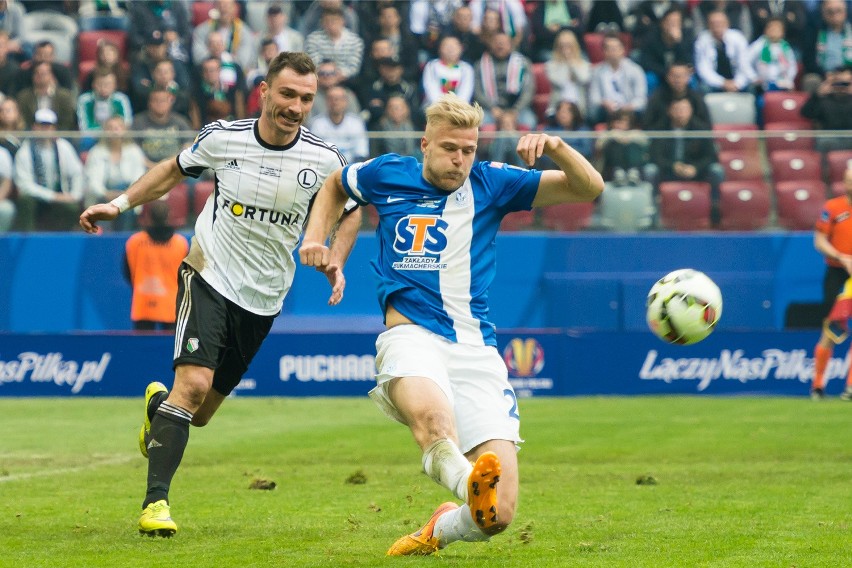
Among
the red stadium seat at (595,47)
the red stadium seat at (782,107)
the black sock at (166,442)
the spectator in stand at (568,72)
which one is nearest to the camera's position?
the black sock at (166,442)

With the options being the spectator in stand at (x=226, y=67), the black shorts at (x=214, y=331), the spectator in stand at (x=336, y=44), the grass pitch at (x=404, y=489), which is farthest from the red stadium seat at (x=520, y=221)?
the black shorts at (x=214, y=331)

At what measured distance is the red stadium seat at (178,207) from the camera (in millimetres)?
15812

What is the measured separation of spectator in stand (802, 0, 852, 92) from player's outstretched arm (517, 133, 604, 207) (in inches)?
570

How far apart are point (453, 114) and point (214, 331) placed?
201 centimetres

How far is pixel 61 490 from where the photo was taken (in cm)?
866

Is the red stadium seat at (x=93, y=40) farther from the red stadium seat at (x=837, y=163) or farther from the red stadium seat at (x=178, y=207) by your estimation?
the red stadium seat at (x=837, y=163)

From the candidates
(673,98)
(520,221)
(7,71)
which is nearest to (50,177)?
(7,71)

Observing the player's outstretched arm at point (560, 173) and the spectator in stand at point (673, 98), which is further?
the spectator in stand at point (673, 98)

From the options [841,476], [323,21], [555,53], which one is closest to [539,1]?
[555,53]

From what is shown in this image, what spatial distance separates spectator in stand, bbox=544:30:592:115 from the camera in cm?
1919

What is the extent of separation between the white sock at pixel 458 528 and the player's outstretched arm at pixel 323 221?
4.16 ft

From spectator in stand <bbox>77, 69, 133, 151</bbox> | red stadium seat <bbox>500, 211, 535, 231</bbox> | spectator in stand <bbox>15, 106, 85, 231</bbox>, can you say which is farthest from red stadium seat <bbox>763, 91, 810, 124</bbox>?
spectator in stand <bbox>15, 106, 85, 231</bbox>

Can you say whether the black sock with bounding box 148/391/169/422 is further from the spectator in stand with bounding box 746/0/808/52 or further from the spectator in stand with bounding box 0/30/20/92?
the spectator in stand with bounding box 746/0/808/52

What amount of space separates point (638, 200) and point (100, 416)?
6.66 m
